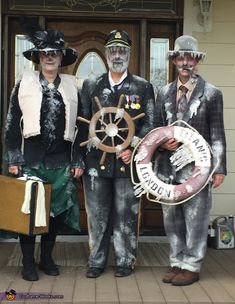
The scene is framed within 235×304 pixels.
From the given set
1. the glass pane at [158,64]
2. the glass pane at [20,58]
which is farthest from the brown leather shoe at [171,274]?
the glass pane at [20,58]

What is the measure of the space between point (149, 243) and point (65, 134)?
6.46 feet

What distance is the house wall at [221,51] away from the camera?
5793 millimetres

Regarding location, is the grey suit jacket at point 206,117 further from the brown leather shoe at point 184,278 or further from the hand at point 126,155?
the brown leather shoe at point 184,278

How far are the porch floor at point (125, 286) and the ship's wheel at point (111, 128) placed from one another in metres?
0.94

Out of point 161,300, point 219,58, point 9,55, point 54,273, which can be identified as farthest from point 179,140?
point 9,55

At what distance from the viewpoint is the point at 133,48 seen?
597cm

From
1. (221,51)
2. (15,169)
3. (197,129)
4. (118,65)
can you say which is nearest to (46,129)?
(15,169)

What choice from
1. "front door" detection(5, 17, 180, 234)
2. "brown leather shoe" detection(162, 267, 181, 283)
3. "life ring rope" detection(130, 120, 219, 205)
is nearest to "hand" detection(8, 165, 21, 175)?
"life ring rope" detection(130, 120, 219, 205)

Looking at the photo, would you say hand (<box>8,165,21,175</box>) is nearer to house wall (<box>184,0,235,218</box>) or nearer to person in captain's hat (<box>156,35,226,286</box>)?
person in captain's hat (<box>156,35,226,286</box>)

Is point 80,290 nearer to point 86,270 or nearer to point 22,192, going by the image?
point 86,270

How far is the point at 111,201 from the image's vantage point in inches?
179

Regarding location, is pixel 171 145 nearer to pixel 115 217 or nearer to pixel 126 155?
pixel 126 155

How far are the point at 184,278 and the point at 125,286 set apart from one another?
1.47ft

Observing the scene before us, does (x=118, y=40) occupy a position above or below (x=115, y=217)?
above
